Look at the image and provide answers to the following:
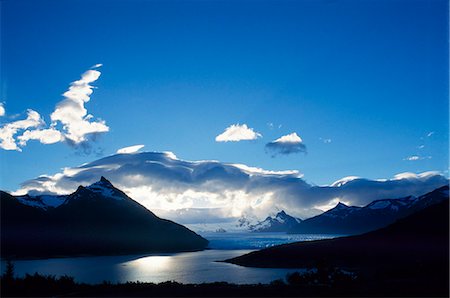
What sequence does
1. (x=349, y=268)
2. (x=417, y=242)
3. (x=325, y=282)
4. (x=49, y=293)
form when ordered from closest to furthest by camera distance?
→ (x=49, y=293), (x=325, y=282), (x=349, y=268), (x=417, y=242)

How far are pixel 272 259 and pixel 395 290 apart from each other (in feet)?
298

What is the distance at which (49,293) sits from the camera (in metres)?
48.4

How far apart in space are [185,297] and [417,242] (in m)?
102

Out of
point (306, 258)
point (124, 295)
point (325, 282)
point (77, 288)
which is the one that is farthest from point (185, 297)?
point (306, 258)

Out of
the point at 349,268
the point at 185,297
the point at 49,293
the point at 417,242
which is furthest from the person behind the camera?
the point at 417,242

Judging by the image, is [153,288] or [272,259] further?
[272,259]

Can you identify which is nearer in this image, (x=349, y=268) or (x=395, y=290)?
(x=395, y=290)

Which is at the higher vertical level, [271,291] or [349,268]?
[271,291]

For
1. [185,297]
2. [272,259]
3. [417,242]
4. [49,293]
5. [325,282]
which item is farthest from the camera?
[272,259]

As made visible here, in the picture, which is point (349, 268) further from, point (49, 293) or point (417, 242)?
point (49, 293)

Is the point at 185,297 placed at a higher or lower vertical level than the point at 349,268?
higher

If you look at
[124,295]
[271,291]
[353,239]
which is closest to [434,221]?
[353,239]

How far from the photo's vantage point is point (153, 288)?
5081cm

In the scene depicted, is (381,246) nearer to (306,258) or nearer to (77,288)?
(306,258)
